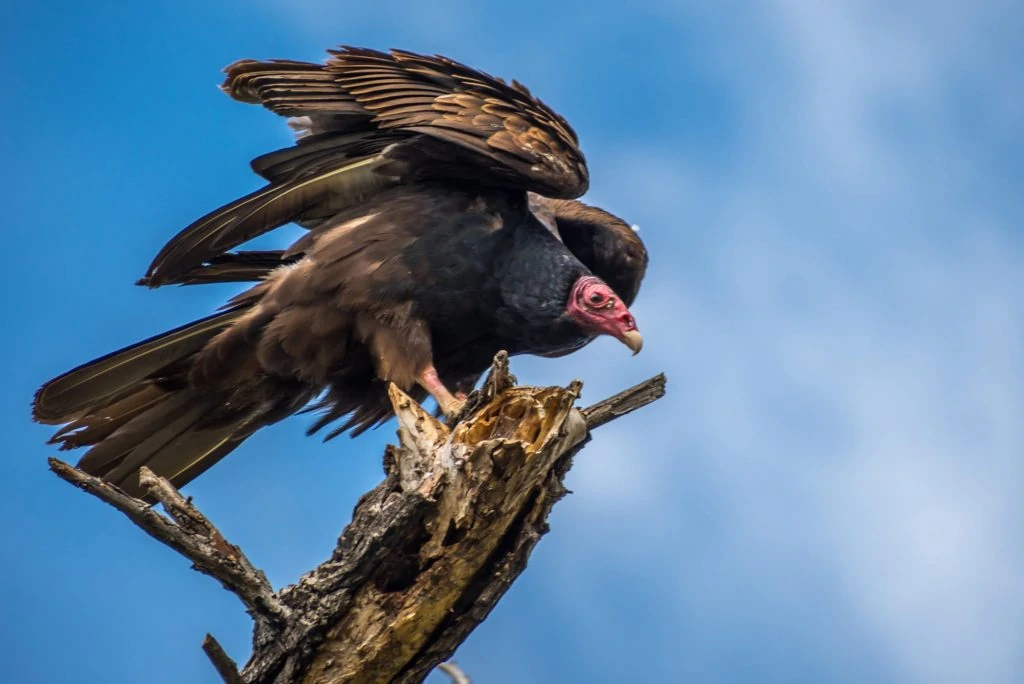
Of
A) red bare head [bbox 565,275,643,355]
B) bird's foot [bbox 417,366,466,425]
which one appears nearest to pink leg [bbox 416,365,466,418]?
bird's foot [bbox 417,366,466,425]

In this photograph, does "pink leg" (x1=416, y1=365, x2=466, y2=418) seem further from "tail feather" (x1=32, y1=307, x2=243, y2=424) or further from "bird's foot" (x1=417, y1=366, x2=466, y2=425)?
"tail feather" (x1=32, y1=307, x2=243, y2=424)

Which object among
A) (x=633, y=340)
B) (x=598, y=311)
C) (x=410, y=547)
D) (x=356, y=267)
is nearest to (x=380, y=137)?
(x=356, y=267)

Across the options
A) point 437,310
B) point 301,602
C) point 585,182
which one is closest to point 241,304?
point 437,310

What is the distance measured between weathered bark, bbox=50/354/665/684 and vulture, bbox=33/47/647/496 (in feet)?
3.01

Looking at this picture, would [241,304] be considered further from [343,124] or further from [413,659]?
[413,659]

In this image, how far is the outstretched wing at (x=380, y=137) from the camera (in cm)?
466

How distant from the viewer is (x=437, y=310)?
4762 mm

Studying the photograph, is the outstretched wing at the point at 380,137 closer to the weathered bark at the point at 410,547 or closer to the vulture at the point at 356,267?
the vulture at the point at 356,267

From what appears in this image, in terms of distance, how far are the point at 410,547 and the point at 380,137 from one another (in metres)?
1.91

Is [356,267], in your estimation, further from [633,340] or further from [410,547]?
[410,547]

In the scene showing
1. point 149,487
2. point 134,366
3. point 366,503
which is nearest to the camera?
point 149,487

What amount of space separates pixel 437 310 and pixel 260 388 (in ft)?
2.79

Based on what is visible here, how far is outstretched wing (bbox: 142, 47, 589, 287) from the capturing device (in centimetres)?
466

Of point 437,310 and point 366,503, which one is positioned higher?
point 437,310
